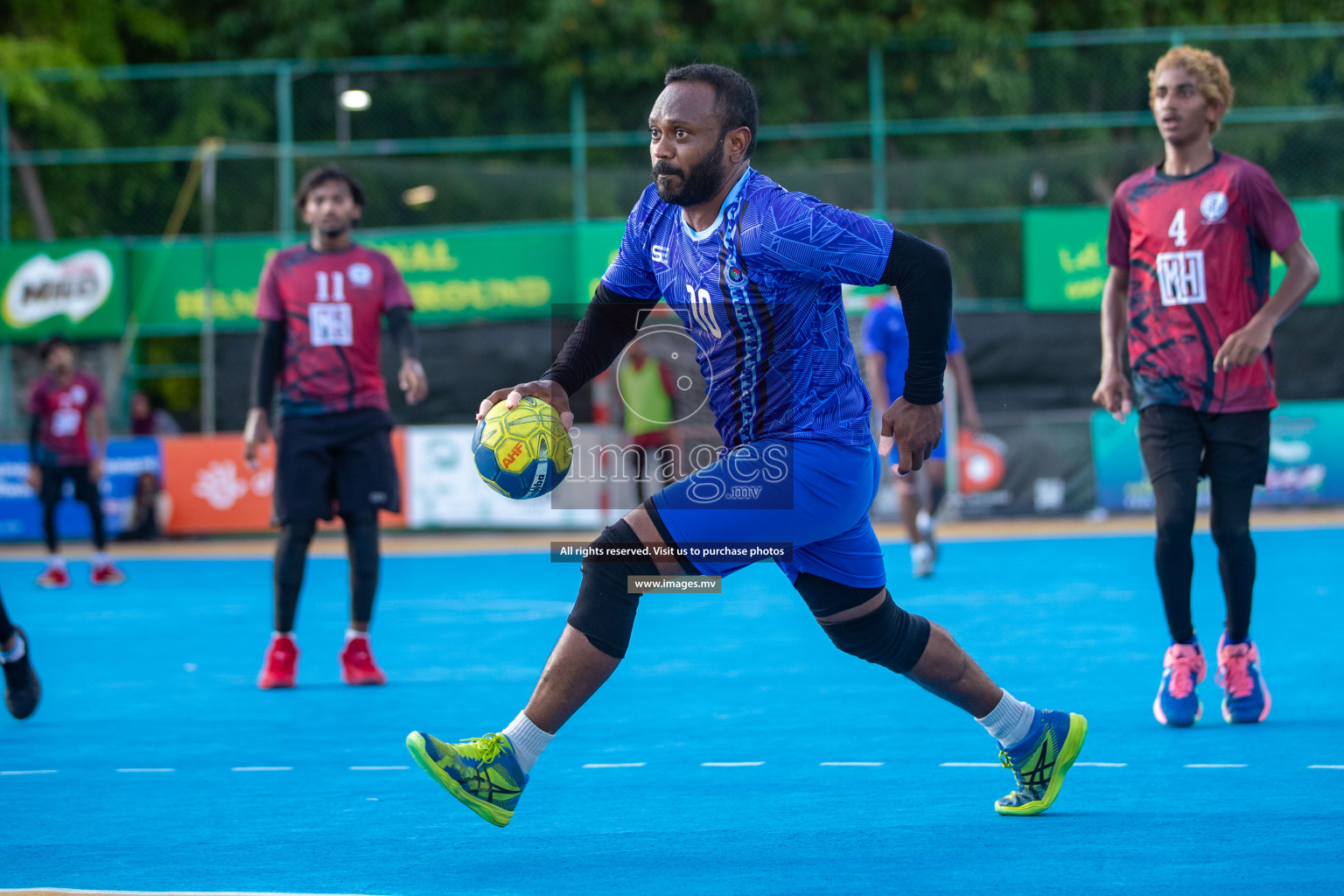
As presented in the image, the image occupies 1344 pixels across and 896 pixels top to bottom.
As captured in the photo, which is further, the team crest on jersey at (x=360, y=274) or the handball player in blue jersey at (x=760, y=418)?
the team crest on jersey at (x=360, y=274)

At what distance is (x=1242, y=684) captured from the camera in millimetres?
5199

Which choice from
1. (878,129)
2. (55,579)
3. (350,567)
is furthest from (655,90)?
(350,567)

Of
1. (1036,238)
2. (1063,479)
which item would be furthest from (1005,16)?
(1063,479)

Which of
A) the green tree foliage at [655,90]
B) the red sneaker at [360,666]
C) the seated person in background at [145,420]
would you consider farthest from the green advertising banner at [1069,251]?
the red sneaker at [360,666]

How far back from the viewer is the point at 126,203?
795 inches

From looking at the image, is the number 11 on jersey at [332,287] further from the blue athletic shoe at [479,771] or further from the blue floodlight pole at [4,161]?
the blue floodlight pole at [4,161]

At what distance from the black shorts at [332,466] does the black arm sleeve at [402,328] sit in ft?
1.07

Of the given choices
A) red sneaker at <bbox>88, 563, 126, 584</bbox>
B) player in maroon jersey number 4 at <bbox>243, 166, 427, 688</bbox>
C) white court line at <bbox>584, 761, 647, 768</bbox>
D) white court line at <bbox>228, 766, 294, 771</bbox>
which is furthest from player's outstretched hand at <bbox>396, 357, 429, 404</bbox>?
red sneaker at <bbox>88, 563, 126, 584</bbox>

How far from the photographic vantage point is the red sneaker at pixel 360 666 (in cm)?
666

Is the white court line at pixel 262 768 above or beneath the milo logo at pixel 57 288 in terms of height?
beneath

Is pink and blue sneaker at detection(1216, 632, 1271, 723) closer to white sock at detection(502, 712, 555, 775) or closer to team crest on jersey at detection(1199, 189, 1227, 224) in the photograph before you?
team crest on jersey at detection(1199, 189, 1227, 224)

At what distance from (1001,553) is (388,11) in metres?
14.5

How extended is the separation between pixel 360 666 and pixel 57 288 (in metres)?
13.9

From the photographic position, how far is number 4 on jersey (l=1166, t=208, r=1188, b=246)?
5.30m
